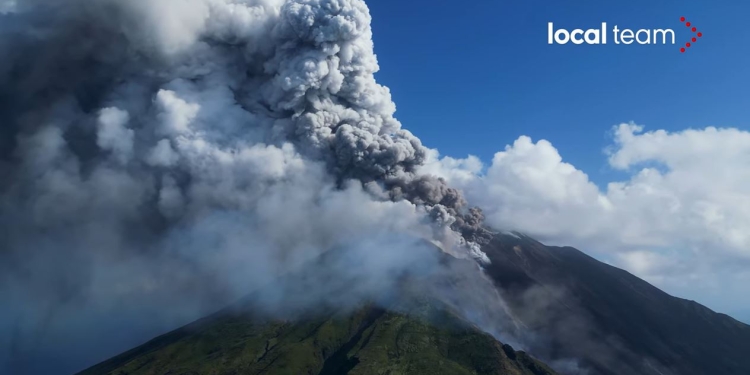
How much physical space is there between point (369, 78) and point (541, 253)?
8689 cm

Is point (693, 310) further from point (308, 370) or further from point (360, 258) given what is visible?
point (308, 370)

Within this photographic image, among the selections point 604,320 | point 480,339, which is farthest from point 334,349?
point 604,320

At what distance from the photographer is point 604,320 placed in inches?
4934

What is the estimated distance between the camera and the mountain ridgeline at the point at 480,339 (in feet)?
331

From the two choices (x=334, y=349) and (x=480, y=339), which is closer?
(x=480, y=339)

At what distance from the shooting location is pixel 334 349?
357 feet

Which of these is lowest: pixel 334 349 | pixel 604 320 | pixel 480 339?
pixel 334 349

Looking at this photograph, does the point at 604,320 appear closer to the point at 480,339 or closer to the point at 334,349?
the point at 480,339

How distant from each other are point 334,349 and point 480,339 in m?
26.1

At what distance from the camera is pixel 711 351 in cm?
A: 12812

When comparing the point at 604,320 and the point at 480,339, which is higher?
the point at 604,320

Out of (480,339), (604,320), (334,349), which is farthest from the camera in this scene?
(604,320)

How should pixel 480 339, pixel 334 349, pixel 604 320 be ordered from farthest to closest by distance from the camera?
pixel 604 320 → pixel 334 349 → pixel 480 339

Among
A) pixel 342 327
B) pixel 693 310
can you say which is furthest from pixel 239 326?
pixel 693 310
